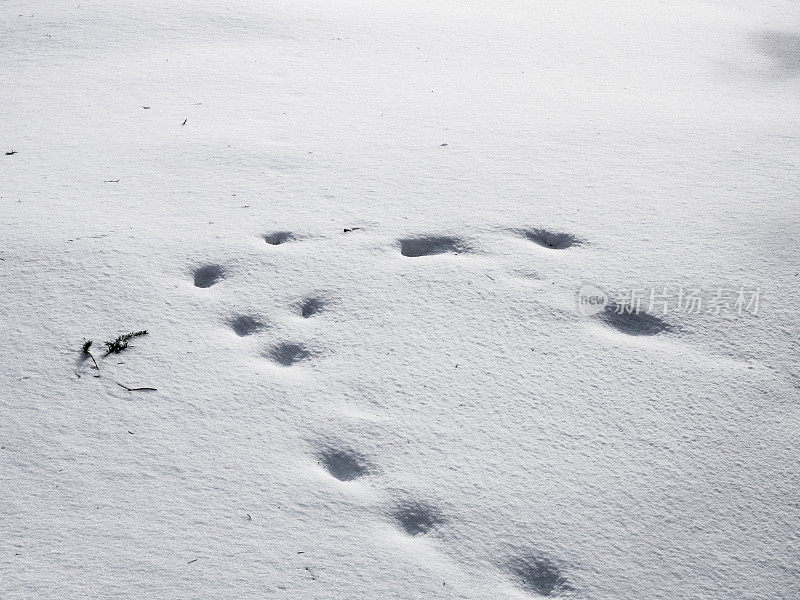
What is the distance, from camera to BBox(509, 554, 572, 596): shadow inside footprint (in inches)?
57.9

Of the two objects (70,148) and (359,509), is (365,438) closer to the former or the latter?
(359,509)

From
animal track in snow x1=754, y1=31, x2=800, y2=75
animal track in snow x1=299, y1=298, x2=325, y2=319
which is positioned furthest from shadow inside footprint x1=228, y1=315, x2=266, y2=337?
animal track in snow x1=754, y1=31, x2=800, y2=75

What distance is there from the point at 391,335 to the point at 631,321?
0.67m

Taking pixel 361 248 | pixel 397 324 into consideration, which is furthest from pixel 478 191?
pixel 397 324

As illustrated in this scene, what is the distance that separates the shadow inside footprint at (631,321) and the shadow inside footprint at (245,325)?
3.04 ft

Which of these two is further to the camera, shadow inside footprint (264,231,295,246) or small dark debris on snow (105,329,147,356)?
shadow inside footprint (264,231,295,246)

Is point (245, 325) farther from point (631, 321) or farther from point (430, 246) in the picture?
point (631, 321)

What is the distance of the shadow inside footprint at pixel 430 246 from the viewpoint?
2322 mm

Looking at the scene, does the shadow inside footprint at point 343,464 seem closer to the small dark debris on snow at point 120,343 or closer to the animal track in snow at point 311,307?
the animal track in snow at point 311,307

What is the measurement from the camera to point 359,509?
5.16 feet

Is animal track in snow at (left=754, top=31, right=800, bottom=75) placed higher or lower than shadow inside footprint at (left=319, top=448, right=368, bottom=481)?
higher

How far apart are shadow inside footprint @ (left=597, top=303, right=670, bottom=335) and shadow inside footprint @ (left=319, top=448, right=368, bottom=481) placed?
32.3 inches

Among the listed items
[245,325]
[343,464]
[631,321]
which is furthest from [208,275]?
[631,321]

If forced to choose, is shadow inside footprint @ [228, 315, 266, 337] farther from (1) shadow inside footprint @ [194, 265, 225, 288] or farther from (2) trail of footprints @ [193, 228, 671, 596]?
(1) shadow inside footprint @ [194, 265, 225, 288]
